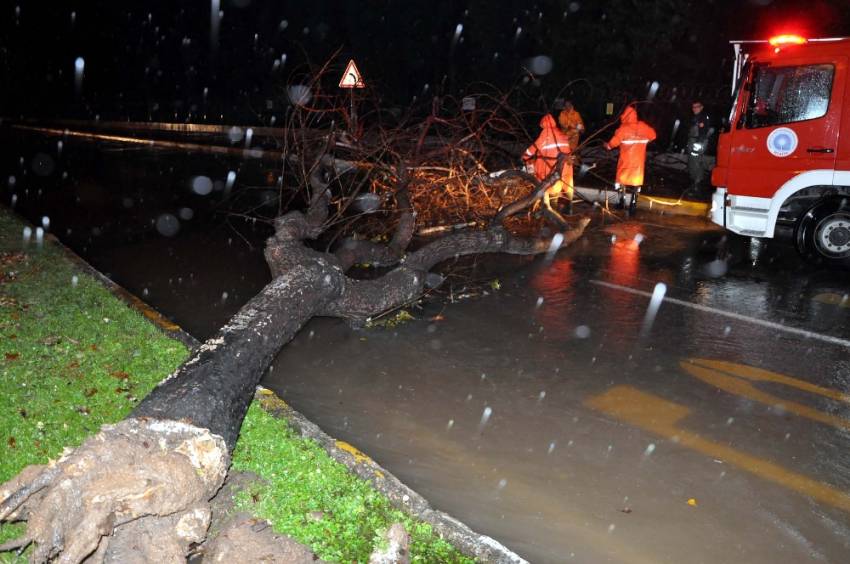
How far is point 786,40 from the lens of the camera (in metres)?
8.75

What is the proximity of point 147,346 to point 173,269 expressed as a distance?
3.05m

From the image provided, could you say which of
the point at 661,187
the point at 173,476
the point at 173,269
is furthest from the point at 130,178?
the point at 173,476

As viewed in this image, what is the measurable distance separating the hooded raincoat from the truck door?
89.7 inches

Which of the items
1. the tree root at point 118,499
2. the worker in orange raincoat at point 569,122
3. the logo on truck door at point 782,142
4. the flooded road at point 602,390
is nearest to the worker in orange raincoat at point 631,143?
the worker in orange raincoat at point 569,122

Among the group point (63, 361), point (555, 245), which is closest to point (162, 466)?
point (63, 361)

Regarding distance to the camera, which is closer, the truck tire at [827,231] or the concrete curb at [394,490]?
the concrete curb at [394,490]

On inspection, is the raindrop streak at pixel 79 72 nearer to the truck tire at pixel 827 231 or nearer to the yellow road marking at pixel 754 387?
the truck tire at pixel 827 231

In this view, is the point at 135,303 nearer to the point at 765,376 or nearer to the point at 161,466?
the point at 161,466

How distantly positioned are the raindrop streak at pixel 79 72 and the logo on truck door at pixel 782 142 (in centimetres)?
4054

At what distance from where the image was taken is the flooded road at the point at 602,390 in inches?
156

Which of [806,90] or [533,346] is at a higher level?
[806,90]

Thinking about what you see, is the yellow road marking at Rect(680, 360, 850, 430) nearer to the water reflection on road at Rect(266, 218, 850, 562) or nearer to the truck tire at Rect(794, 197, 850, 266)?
the water reflection on road at Rect(266, 218, 850, 562)

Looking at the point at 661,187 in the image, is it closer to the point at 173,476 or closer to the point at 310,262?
the point at 310,262

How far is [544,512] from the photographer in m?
4.00
